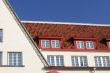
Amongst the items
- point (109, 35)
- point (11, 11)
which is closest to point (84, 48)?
point (109, 35)

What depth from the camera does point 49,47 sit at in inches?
1880

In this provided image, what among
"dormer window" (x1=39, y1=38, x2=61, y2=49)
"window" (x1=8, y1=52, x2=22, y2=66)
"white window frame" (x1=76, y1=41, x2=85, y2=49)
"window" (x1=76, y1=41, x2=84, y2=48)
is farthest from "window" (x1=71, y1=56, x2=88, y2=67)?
"window" (x1=8, y1=52, x2=22, y2=66)

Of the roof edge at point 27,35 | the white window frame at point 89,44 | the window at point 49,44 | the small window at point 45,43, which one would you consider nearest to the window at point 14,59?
the roof edge at point 27,35

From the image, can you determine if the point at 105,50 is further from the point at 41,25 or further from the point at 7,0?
the point at 7,0

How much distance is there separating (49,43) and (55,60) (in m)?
2.44

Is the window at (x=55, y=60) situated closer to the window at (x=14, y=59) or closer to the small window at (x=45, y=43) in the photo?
the small window at (x=45, y=43)

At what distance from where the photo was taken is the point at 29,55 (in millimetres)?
44688

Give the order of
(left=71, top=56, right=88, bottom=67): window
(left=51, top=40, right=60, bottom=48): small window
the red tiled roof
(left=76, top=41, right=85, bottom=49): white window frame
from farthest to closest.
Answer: the red tiled roof
(left=76, top=41, right=85, bottom=49): white window frame
(left=51, top=40, right=60, bottom=48): small window
(left=71, top=56, right=88, bottom=67): window

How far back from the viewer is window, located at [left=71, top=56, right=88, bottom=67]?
47.5m

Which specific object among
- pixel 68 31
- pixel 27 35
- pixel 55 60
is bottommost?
pixel 55 60

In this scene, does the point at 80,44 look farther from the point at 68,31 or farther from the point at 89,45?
the point at 68,31

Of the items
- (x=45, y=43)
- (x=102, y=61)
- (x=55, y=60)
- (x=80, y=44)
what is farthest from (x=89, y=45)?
(x=45, y=43)

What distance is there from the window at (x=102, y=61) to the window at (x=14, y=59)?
10159 mm

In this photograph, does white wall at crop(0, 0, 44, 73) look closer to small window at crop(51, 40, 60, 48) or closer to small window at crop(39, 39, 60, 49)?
small window at crop(39, 39, 60, 49)
